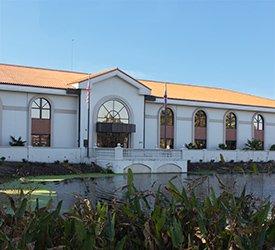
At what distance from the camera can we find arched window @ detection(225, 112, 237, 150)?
4569 centimetres

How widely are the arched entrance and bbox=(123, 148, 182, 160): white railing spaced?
177 inches

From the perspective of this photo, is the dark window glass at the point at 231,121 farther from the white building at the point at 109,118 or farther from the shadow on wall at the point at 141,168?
the shadow on wall at the point at 141,168

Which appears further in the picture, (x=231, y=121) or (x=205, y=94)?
(x=205, y=94)

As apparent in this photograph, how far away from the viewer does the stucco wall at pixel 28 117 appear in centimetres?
3400

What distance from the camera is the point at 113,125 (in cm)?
3756

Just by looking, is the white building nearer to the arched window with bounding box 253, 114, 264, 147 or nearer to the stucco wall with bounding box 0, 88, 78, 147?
the stucco wall with bounding box 0, 88, 78, 147

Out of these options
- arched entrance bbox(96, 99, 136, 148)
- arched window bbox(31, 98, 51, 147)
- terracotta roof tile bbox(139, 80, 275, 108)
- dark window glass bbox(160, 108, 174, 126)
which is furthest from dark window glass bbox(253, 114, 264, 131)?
arched window bbox(31, 98, 51, 147)

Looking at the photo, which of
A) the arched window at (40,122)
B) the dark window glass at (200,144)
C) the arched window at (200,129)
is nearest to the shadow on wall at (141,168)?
the arched window at (40,122)

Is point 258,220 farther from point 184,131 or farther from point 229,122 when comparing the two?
point 229,122

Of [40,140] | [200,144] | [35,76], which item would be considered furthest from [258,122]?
[40,140]

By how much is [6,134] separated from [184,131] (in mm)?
17016

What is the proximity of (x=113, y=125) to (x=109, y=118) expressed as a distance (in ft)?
3.18

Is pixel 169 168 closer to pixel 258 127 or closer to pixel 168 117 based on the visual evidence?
pixel 168 117

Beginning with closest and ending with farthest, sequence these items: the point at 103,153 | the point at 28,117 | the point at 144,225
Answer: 1. the point at 144,225
2. the point at 103,153
3. the point at 28,117
